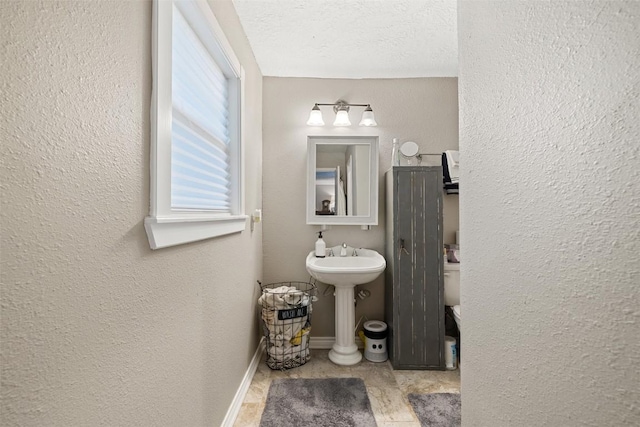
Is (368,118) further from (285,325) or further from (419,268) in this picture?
(285,325)

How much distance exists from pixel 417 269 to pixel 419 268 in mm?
16

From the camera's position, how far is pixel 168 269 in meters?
1.01

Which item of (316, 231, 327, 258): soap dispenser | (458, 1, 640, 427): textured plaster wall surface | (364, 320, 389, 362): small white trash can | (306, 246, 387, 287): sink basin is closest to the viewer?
(458, 1, 640, 427): textured plaster wall surface

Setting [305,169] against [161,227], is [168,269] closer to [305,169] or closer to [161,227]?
[161,227]

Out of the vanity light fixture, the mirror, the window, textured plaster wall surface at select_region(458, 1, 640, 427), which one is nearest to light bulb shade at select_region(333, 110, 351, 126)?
the vanity light fixture

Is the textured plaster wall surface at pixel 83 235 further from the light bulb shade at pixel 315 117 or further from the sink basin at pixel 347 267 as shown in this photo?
the light bulb shade at pixel 315 117

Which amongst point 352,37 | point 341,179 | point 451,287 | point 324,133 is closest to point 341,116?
point 324,133

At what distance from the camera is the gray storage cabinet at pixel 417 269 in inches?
88.7

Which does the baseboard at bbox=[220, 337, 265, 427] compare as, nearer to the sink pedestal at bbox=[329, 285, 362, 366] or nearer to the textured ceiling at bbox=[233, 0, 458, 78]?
the sink pedestal at bbox=[329, 285, 362, 366]

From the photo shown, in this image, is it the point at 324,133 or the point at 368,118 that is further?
the point at 324,133

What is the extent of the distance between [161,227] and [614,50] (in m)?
1.07

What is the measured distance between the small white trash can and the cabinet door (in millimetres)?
147

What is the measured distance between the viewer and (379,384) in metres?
2.05

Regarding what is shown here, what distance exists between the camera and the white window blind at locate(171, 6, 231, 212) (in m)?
1.20
